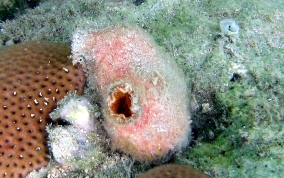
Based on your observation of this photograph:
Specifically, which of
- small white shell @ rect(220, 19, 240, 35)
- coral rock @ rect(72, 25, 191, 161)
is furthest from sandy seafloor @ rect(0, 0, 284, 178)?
coral rock @ rect(72, 25, 191, 161)

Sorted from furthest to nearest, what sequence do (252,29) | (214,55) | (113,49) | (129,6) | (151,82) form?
(129,6), (252,29), (214,55), (113,49), (151,82)

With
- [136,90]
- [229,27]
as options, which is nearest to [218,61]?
[229,27]

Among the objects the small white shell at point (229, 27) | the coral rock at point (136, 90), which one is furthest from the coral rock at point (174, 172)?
the small white shell at point (229, 27)

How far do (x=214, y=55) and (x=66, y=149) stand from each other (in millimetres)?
2072

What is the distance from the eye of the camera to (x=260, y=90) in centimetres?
315

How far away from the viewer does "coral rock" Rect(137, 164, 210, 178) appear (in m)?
2.36

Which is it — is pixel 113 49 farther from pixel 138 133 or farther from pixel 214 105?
pixel 214 105

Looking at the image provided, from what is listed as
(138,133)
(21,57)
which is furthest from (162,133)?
(21,57)

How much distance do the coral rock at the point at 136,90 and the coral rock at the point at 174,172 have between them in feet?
0.72

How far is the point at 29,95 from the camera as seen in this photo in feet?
9.20

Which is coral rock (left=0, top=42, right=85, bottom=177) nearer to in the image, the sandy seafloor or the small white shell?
the sandy seafloor

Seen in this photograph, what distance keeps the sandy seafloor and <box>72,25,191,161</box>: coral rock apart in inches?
8.2

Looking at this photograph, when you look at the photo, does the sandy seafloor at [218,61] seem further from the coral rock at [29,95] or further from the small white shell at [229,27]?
the coral rock at [29,95]

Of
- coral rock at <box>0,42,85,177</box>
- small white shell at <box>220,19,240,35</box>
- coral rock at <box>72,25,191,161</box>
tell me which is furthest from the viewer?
small white shell at <box>220,19,240,35</box>
